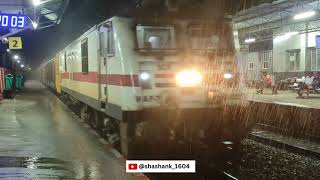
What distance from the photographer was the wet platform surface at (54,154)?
8.26 meters

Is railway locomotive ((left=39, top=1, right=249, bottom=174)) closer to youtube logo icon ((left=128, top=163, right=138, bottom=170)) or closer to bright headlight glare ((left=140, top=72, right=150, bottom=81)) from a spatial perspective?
bright headlight glare ((left=140, top=72, right=150, bottom=81))

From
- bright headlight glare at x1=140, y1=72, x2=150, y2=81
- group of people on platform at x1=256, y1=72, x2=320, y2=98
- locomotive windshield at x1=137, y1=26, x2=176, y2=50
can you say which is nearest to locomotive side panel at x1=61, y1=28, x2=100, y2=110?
locomotive windshield at x1=137, y1=26, x2=176, y2=50

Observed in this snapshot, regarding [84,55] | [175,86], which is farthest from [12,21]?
[175,86]

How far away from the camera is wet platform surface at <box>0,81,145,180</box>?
8.26 metres

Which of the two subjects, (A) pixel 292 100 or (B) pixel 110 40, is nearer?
(B) pixel 110 40

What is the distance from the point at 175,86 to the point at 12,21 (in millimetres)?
16040

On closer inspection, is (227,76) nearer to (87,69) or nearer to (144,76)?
(144,76)

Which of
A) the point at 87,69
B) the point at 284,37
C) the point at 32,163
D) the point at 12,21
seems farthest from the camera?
the point at 284,37

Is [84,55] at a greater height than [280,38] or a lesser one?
lesser

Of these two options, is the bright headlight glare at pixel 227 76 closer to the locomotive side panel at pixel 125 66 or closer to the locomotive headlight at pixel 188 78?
the locomotive headlight at pixel 188 78

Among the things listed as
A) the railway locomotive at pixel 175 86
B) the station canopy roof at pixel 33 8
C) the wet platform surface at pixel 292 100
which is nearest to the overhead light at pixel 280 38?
the wet platform surface at pixel 292 100

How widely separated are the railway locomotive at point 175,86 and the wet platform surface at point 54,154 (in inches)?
33.1

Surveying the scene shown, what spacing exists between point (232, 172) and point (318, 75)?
2328cm

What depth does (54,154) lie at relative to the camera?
1016 cm
